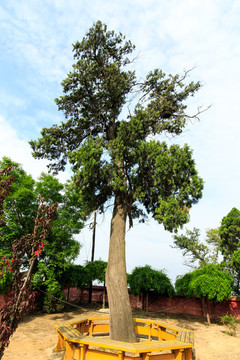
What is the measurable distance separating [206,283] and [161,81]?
36.1 feet

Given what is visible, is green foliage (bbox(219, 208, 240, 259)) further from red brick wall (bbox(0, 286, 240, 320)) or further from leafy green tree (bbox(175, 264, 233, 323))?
red brick wall (bbox(0, 286, 240, 320))

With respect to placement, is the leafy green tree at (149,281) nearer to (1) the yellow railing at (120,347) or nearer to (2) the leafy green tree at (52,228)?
(2) the leafy green tree at (52,228)

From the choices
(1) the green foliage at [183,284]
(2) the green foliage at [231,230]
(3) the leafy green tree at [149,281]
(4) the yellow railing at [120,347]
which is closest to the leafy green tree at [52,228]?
(3) the leafy green tree at [149,281]

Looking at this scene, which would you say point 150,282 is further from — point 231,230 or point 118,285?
point 118,285

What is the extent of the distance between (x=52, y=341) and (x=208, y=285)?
8552 millimetres

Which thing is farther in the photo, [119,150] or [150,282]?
[150,282]

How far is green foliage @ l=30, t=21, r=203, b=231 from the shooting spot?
902 centimetres

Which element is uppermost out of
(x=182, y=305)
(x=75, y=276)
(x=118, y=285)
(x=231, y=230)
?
(x=231, y=230)

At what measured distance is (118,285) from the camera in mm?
7707

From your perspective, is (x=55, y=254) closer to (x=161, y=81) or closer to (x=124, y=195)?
(x=124, y=195)

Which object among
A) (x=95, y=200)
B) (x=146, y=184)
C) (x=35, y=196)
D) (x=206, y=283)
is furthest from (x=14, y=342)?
(x=206, y=283)

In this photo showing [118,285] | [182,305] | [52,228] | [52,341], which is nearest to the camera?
[118,285]

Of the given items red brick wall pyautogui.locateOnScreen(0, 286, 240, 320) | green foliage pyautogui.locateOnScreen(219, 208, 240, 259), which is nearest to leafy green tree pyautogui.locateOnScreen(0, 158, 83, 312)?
red brick wall pyautogui.locateOnScreen(0, 286, 240, 320)

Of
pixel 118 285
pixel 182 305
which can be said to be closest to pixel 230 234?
pixel 182 305
